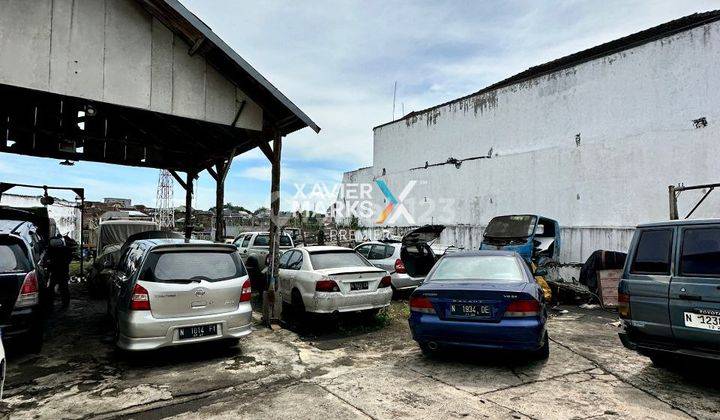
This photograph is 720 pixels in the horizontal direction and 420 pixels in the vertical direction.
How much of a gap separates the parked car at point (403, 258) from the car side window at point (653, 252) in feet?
18.7

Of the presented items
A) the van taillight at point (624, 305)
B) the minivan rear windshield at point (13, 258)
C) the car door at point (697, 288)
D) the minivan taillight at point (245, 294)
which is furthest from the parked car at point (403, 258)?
the minivan rear windshield at point (13, 258)

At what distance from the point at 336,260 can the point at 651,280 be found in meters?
5.04

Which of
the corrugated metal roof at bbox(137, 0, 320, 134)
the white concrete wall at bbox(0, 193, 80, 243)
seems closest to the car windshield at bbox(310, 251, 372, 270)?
the corrugated metal roof at bbox(137, 0, 320, 134)

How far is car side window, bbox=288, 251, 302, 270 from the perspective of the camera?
8.23 m

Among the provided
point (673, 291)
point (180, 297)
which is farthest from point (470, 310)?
point (180, 297)

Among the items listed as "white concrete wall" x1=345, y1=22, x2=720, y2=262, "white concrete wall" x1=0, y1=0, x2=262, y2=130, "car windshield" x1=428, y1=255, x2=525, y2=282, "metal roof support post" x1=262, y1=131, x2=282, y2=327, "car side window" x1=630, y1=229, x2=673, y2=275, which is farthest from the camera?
"white concrete wall" x1=345, y1=22, x2=720, y2=262

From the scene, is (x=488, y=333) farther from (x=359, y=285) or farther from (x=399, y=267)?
(x=399, y=267)

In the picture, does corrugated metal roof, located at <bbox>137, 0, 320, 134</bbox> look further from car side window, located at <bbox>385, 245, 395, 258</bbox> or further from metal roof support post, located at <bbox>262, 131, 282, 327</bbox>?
car side window, located at <bbox>385, 245, 395, 258</bbox>

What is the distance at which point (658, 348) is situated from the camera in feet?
14.9

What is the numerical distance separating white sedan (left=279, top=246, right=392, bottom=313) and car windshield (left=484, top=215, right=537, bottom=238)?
240 inches

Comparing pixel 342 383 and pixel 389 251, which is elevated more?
pixel 389 251

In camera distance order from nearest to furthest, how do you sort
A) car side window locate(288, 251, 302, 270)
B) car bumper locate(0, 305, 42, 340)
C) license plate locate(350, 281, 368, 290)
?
1. car bumper locate(0, 305, 42, 340)
2. license plate locate(350, 281, 368, 290)
3. car side window locate(288, 251, 302, 270)

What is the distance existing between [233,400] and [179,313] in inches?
64.6

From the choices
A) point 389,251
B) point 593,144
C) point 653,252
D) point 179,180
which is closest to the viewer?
point 653,252
